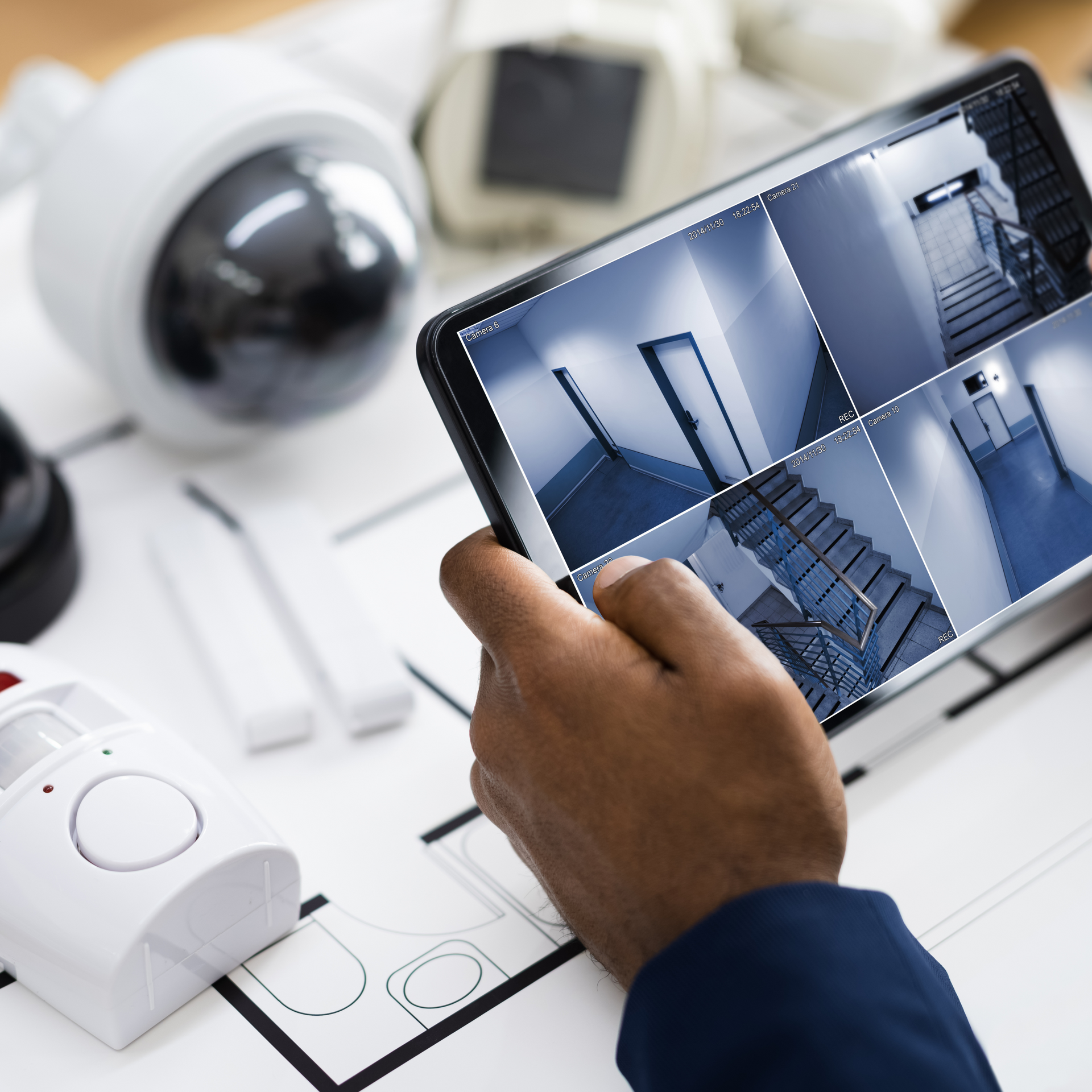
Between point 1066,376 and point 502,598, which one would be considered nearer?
point 502,598

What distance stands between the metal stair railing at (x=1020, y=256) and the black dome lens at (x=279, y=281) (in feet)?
1.06

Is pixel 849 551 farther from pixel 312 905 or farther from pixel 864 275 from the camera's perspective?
pixel 312 905

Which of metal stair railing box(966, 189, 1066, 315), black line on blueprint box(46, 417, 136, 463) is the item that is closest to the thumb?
metal stair railing box(966, 189, 1066, 315)

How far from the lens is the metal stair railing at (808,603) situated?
0.45 meters

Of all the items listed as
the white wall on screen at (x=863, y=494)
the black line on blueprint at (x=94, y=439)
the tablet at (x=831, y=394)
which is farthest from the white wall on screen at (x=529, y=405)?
the black line on blueprint at (x=94, y=439)

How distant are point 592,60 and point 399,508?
1.15ft

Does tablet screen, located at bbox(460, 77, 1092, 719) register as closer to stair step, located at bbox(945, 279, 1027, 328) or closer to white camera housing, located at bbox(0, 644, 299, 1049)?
stair step, located at bbox(945, 279, 1027, 328)

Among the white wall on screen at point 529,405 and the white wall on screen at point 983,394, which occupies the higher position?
the white wall on screen at point 529,405

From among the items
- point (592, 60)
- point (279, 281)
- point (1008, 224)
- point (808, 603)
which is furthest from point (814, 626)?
point (592, 60)

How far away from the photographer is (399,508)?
2.24ft

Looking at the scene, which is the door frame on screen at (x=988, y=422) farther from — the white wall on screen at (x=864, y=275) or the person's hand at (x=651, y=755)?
the person's hand at (x=651, y=755)

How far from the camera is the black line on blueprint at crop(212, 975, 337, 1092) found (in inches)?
16.0

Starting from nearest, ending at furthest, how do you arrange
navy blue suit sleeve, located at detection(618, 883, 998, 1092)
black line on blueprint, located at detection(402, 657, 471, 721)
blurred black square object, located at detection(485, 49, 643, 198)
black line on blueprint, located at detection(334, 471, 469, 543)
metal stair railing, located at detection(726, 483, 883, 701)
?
navy blue suit sleeve, located at detection(618, 883, 998, 1092)
metal stair railing, located at detection(726, 483, 883, 701)
black line on blueprint, located at detection(402, 657, 471, 721)
black line on blueprint, located at detection(334, 471, 469, 543)
blurred black square object, located at detection(485, 49, 643, 198)

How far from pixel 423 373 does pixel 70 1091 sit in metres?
0.29
